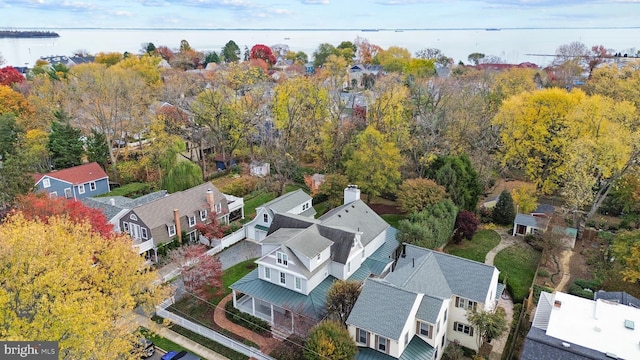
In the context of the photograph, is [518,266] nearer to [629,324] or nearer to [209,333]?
[629,324]

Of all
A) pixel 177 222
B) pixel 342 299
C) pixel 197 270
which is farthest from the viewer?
pixel 177 222

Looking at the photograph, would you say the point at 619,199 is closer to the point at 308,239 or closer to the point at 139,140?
the point at 308,239

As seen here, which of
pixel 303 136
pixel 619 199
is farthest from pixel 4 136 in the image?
pixel 619 199

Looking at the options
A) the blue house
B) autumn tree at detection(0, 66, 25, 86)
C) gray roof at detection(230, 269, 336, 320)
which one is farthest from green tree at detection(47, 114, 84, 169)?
autumn tree at detection(0, 66, 25, 86)

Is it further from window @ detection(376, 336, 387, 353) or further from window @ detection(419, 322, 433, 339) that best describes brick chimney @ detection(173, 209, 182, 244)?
window @ detection(419, 322, 433, 339)

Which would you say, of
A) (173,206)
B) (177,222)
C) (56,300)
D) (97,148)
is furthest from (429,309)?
(97,148)

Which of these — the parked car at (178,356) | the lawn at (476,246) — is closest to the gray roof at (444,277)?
the lawn at (476,246)

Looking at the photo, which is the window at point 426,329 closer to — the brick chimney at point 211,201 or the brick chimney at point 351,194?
the brick chimney at point 351,194
